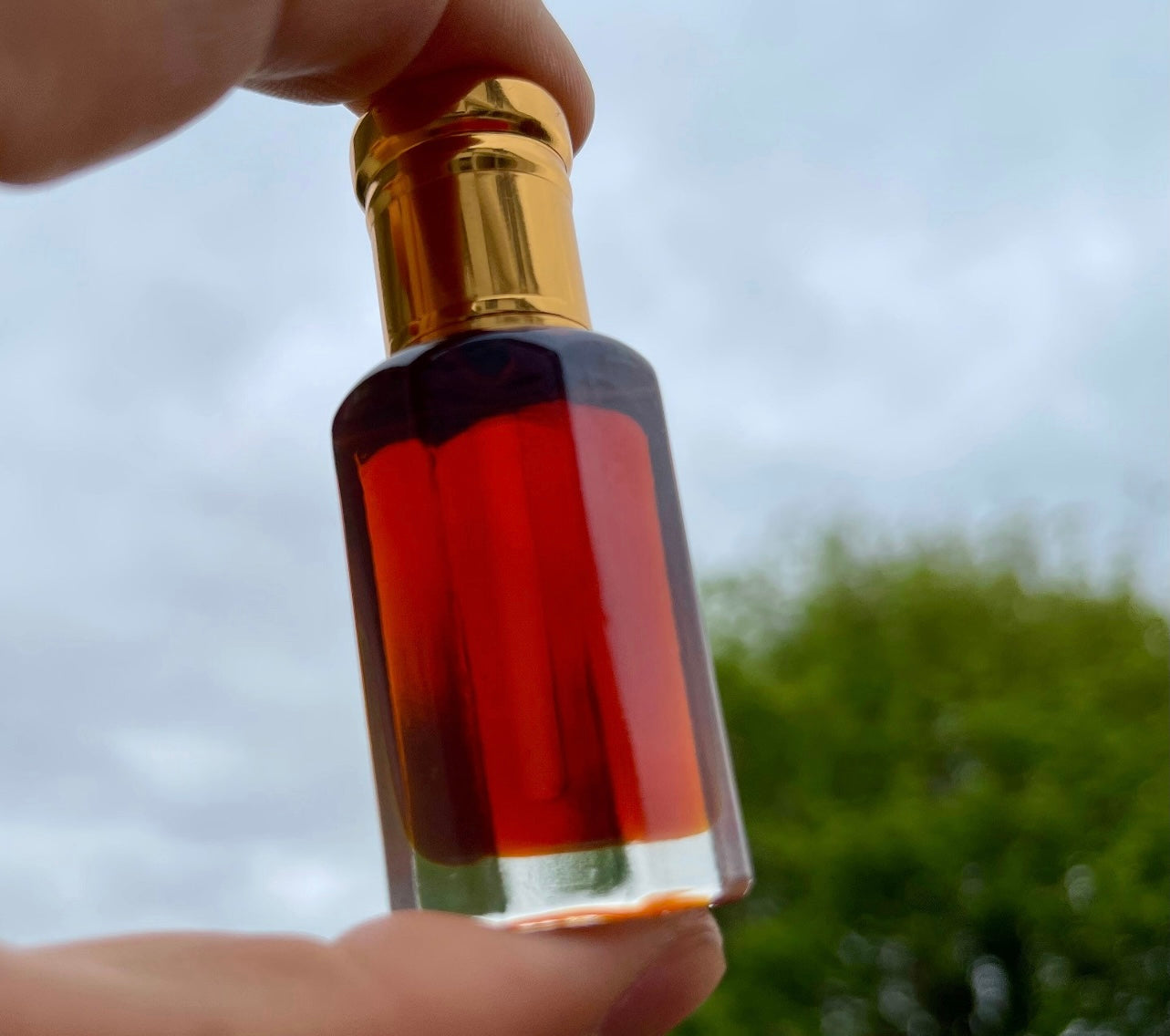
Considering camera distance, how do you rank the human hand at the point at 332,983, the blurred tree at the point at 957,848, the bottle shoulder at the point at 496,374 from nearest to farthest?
the human hand at the point at 332,983 → the bottle shoulder at the point at 496,374 → the blurred tree at the point at 957,848

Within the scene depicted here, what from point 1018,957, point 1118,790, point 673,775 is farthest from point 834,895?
point 673,775

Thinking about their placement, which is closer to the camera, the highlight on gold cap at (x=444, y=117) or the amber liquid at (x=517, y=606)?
the amber liquid at (x=517, y=606)

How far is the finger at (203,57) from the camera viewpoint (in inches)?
30.9

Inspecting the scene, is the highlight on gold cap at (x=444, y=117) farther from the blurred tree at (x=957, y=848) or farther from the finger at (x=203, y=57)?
the blurred tree at (x=957, y=848)

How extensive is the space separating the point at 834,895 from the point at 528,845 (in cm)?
901

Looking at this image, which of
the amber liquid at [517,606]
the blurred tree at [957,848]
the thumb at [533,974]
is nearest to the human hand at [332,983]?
the thumb at [533,974]

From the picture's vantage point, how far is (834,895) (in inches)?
364

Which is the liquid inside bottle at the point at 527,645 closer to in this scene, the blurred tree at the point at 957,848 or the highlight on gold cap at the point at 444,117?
the highlight on gold cap at the point at 444,117

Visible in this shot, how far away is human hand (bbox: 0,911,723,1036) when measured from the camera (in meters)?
0.57

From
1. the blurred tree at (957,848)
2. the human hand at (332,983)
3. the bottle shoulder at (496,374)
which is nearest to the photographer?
the human hand at (332,983)

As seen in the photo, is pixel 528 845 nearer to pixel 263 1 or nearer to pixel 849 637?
pixel 263 1

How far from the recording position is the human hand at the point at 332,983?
57 cm

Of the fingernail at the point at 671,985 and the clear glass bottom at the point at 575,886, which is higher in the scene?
the clear glass bottom at the point at 575,886

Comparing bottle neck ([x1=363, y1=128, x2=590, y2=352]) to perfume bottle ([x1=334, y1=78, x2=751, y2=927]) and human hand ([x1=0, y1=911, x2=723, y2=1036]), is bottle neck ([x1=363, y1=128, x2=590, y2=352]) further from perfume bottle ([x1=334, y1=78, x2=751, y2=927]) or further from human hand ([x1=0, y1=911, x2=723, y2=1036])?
human hand ([x1=0, y1=911, x2=723, y2=1036])
